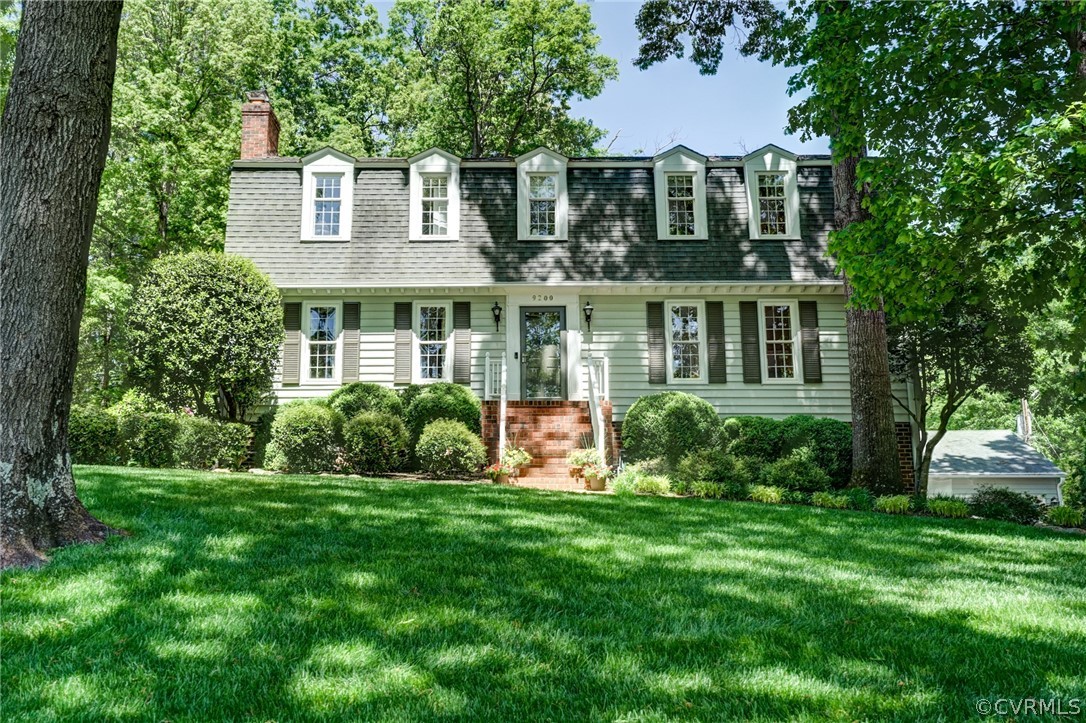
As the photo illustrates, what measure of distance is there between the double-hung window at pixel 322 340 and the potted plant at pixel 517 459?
4987 mm

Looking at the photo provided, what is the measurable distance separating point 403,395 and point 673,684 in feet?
36.8

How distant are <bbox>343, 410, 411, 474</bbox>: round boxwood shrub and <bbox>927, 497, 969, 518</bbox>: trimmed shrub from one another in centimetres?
822

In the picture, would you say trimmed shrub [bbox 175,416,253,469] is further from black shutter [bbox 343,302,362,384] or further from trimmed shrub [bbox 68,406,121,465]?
black shutter [bbox 343,302,362,384]

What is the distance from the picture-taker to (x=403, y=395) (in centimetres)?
1351

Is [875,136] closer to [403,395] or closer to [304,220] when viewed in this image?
[403,395]

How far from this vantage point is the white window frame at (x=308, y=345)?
47.2 feet

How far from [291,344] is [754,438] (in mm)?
9609

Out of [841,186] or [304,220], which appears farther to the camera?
[304,220]

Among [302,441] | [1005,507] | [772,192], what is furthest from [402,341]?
[1005,507]

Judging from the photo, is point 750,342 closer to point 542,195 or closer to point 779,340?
point 779,340

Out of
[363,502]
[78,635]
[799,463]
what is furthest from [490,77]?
[78,635]

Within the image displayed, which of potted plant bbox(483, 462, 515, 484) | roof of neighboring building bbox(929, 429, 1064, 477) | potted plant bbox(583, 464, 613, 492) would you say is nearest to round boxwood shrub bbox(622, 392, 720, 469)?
potted plant bbox(583, 464, 613, 492)

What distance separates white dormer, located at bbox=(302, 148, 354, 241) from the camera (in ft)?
49.3

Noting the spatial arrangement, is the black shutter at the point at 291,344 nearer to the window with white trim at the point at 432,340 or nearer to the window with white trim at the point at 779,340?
the window with white trim at the point at 432,340
